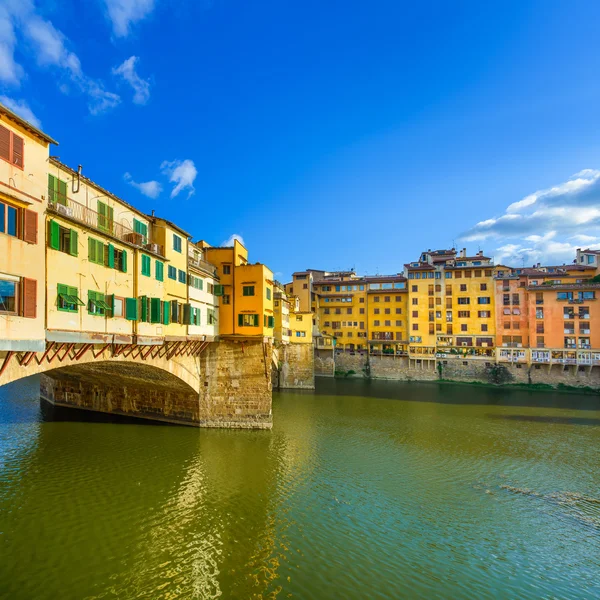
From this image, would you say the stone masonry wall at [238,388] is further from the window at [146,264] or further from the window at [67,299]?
the window at [67,299]

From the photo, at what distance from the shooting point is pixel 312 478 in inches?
852

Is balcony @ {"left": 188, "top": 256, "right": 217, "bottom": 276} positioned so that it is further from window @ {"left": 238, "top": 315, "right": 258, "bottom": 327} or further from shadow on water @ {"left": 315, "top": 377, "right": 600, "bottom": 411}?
shadow on water @ {"left": 315, "top": 377, "right": 600, "bottom": 411}

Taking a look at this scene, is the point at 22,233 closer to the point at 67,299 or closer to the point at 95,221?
the point at 67,299

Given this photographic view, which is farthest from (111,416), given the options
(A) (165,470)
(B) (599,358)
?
(B) (599,358)

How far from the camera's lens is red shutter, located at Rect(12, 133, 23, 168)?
45.7 ft

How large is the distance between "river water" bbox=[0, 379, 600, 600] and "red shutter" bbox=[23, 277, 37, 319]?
8.72 meters

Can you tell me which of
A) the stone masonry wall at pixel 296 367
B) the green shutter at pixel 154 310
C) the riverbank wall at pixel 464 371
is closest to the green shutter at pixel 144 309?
the green shutter at pixel 154 310

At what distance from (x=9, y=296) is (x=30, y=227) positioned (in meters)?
2.81

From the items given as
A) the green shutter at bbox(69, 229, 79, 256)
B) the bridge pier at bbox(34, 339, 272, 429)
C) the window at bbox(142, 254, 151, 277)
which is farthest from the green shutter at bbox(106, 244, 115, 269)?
the bridge pier at bbox(34, 339, 272, 429)

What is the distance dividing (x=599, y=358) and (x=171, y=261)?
2620 inches

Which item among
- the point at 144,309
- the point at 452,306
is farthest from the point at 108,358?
the point at 452,306

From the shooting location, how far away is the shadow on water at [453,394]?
49.2 m

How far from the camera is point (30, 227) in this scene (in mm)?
14445

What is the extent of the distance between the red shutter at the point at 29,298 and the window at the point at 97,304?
352 centimetres
